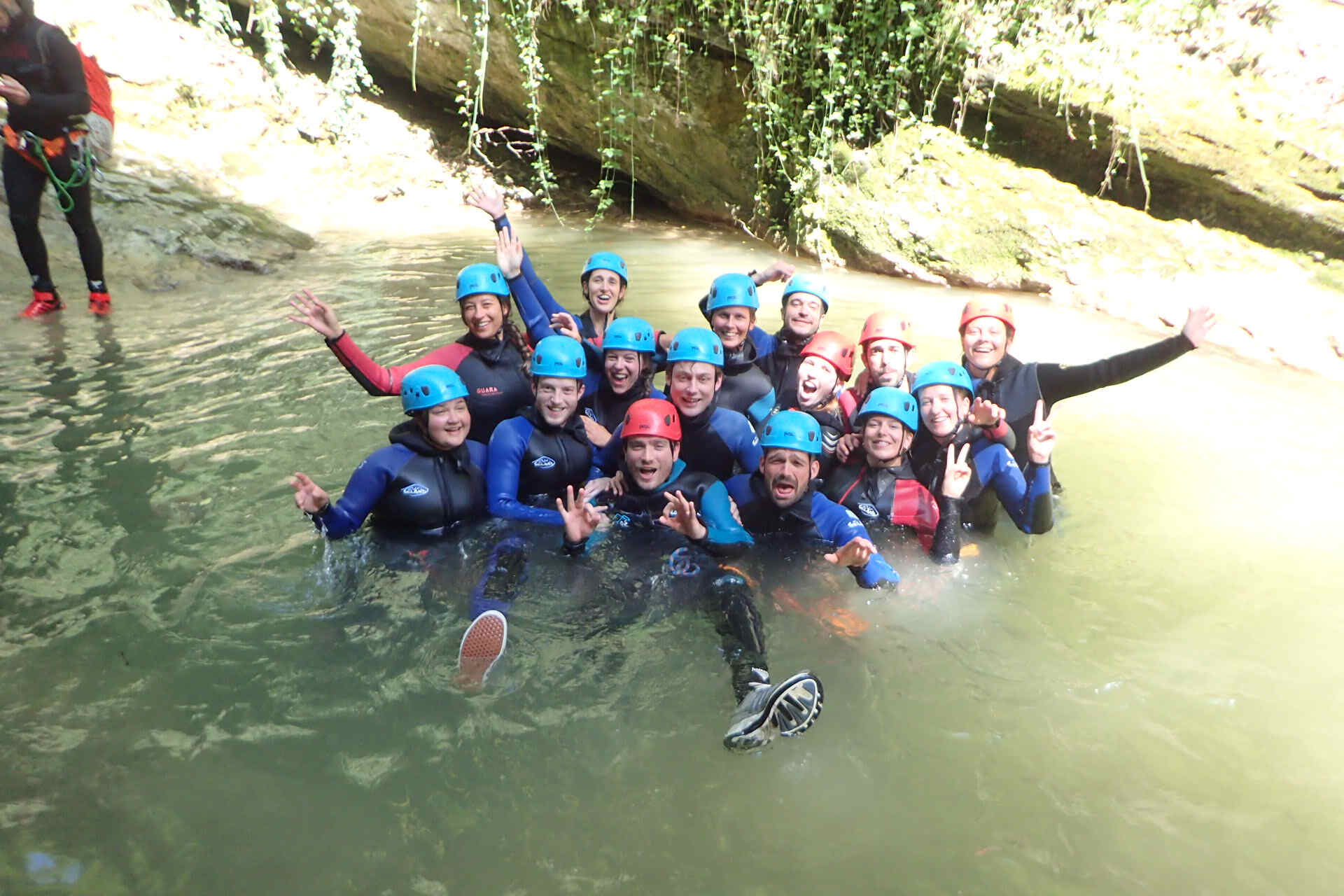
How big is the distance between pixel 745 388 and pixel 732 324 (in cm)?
40

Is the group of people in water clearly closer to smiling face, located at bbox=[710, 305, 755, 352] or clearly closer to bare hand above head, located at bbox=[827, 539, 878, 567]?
bare hand above head, located at bbox=[827, 539, 878, 567]

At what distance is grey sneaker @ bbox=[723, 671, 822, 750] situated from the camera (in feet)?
9.23

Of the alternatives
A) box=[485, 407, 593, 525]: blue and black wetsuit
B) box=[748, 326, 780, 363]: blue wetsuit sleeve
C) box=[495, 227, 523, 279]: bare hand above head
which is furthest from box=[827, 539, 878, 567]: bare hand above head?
box=[495, 227, 523, 279]: bare hand above head

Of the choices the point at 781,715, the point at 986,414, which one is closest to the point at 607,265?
the point at 986,414

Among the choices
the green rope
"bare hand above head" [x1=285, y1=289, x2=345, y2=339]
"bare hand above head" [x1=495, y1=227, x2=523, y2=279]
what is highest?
the green rope

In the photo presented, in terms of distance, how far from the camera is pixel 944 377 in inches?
166

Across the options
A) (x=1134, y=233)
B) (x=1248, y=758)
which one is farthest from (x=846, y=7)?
(x=1248, y=758)

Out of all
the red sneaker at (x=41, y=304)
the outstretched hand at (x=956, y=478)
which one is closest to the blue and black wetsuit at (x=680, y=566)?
the outstretched hand at (x=956, y=478)

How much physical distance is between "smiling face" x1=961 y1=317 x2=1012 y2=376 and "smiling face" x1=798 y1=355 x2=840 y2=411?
729mm

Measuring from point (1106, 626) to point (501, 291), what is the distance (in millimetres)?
3491

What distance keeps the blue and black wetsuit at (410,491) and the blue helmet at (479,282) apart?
1.04 metres

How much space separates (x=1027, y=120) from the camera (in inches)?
370

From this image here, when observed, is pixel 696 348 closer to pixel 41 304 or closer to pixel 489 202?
pixel 489 202

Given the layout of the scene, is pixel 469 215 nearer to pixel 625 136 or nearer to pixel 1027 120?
pixel 625 136
